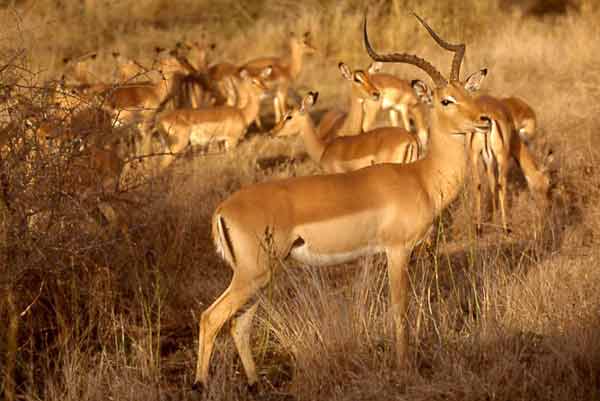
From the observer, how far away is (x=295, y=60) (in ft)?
48.3

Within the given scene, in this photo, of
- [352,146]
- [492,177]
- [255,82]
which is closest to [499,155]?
[492,177]

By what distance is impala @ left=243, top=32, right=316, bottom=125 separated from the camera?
1362 cm

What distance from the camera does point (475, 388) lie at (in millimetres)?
4020

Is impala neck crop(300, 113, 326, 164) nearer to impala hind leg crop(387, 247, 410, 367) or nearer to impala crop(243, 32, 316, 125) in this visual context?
impala hind leg crop(387, 247, 410, 367)

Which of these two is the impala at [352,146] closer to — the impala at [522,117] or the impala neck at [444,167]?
the impala at [522,117]

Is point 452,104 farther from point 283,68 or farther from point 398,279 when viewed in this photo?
point 283,68

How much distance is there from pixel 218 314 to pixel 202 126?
6.31 metres

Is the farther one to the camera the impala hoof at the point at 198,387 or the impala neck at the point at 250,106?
the impala neck at the point at 250,106

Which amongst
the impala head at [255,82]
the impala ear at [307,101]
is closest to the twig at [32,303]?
the impala ear at [307,101]

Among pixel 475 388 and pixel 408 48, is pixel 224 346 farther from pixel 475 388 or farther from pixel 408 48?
pixel 408 48

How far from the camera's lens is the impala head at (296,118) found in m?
8.97

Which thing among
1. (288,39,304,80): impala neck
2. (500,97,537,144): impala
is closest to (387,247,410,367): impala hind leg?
(500,97,537,144): impala

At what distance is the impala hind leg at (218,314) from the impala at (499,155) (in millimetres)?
3656

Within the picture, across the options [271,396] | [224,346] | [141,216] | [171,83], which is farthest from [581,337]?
[171,83]
